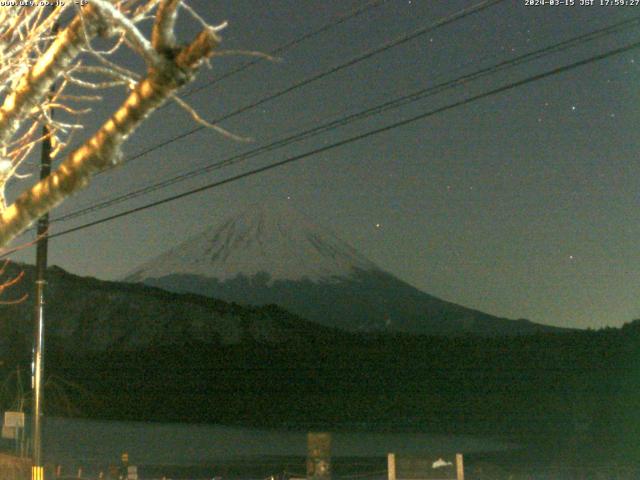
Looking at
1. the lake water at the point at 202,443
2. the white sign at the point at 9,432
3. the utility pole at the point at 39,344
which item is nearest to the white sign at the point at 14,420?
the white sign at the point at 9,432

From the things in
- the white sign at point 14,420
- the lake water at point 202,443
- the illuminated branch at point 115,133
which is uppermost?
the illuminated branch at point 115,133

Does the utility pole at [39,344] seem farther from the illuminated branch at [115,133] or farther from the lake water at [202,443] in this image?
the lake water at [202,443]

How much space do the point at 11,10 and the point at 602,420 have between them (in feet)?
230

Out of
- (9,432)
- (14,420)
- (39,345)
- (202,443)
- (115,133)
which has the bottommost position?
(202,443)

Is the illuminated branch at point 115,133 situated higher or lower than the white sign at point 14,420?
higher

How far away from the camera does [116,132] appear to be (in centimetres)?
452

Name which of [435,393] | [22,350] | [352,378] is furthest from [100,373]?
[435,393]

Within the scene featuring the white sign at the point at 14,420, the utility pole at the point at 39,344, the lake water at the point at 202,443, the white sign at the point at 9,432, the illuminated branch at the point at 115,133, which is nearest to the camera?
the illuminated branch at the point at 115,133

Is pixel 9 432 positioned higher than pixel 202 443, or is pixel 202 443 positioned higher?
pixel 9 432

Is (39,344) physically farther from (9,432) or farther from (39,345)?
(9,432)

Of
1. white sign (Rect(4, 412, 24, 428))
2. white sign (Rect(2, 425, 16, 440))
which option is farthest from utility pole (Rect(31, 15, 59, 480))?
white sign (Rect(2, 425, 16, 440))

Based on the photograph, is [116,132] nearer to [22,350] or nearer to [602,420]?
[602,420]

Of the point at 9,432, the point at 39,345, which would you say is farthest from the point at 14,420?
the point at 39,345

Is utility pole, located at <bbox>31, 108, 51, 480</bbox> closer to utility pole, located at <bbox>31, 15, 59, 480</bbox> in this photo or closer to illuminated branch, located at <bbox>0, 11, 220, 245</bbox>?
utility pole, located at <bbox>31, 15, 59, 480</bbox>
